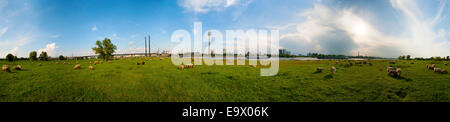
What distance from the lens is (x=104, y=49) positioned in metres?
26.8

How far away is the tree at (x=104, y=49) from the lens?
2628 centimetres

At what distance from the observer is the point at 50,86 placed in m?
6.67

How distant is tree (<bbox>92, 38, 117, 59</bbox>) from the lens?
26.3 meters
